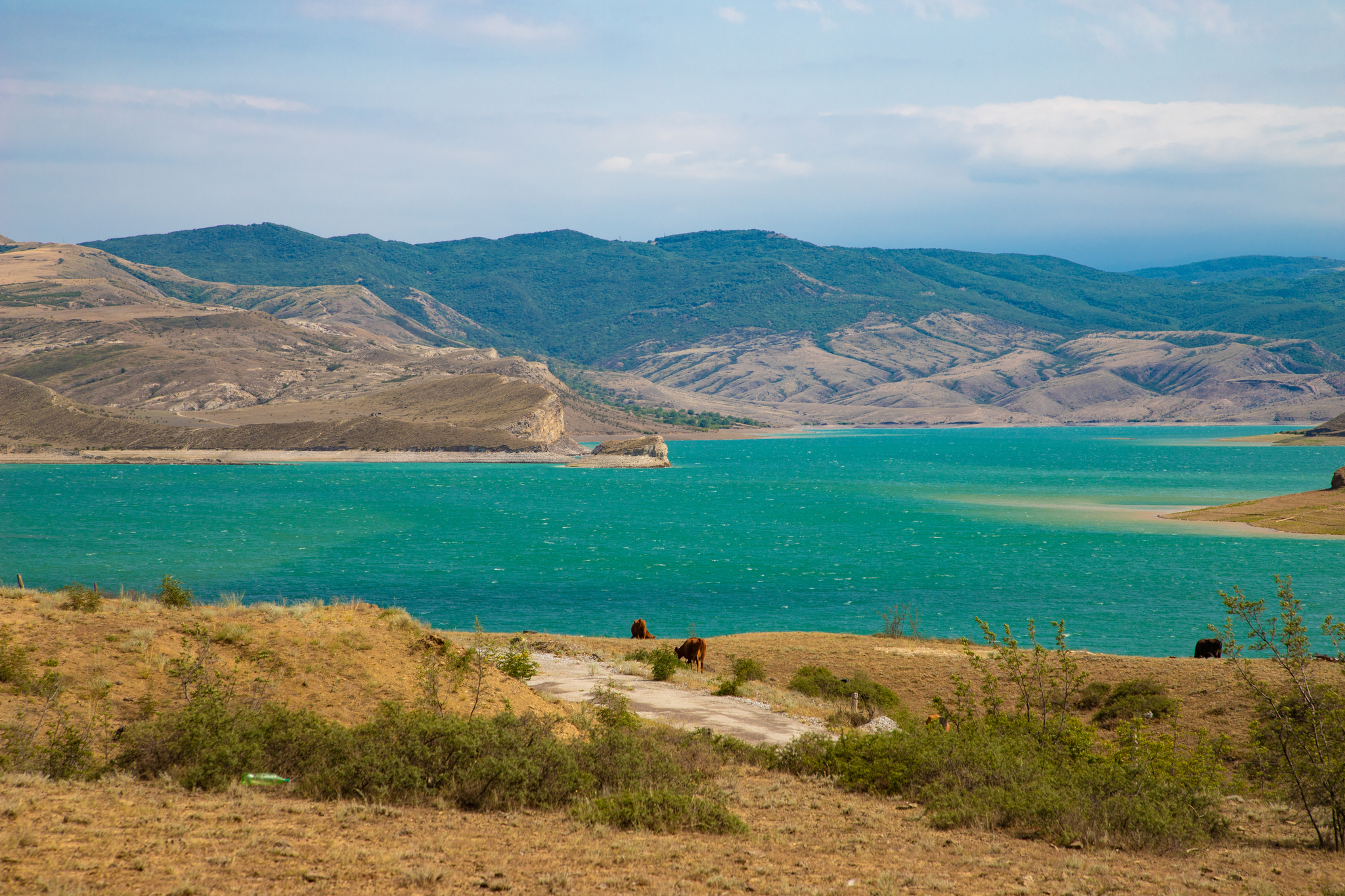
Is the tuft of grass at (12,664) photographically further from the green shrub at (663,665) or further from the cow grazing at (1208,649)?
the cow grazing at (1208,649)

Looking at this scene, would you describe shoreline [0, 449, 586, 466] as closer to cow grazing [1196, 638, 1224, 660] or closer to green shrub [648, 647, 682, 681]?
cow grazing [1196, 638, 1224, 660]

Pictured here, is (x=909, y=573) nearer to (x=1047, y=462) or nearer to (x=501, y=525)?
(x=501, y=525)

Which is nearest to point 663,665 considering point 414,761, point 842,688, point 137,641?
point 842,688

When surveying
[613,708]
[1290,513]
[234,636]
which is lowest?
[1290,513]

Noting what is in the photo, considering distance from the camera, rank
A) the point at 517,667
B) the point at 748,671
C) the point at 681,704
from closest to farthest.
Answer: the point at 517,667 < the point at 681,704 < the point at 748,671

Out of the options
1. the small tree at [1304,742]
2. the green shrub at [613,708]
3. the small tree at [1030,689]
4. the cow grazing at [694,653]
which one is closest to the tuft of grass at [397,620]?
the green shrub at [613,708]

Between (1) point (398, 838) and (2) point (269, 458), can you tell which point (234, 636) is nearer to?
(1) point (398, 838)

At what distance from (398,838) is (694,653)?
52.5 ft

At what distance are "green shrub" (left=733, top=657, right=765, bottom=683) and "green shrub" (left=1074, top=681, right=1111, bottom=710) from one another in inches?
297

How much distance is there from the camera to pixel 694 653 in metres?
25.8

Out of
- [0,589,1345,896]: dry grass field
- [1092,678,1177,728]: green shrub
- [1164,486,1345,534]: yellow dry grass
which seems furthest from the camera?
[1164,486,1345,534]: yellow dry grass

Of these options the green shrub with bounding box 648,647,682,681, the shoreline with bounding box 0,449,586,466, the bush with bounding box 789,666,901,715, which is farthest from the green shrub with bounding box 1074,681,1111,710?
the shoreline with bounding box 0,449,586,466

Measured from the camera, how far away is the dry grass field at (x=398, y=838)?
8906 millimetres

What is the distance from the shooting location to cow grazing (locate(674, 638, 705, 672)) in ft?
84.5
